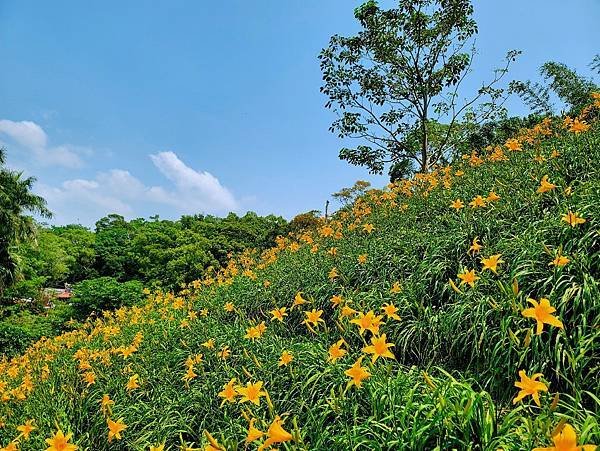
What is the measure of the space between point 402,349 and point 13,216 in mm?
18485

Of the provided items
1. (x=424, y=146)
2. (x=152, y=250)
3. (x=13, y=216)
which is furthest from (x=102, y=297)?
(x=424, y=146)

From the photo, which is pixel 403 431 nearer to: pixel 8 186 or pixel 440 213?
pixel 440 213

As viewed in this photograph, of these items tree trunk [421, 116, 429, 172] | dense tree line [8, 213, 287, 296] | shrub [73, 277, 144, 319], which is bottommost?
shrub [73, 277, 144, 319]

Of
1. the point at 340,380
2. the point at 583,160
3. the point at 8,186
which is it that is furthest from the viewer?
the point at 8,186

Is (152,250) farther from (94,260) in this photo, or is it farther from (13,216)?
(94,260)

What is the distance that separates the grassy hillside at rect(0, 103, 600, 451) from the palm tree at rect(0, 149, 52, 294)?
13518mm

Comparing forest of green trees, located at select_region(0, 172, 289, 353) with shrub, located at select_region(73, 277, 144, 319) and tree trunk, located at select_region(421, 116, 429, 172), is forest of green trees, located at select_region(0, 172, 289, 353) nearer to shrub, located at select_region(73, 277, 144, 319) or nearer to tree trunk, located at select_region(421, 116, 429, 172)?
shrub, located at select_region(73, 277, 144, 319)

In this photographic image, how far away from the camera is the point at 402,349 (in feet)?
9.58

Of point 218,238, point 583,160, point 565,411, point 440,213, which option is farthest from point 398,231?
point 218,238

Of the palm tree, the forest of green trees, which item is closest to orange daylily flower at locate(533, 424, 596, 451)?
the forest of green trees

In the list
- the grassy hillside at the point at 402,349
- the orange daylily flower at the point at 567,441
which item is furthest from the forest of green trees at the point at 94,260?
the orange daylily flower at the point at 567,441

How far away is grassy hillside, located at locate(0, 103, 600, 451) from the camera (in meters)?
1.79

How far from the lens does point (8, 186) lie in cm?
1758

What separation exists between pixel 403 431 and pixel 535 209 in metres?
2.45
